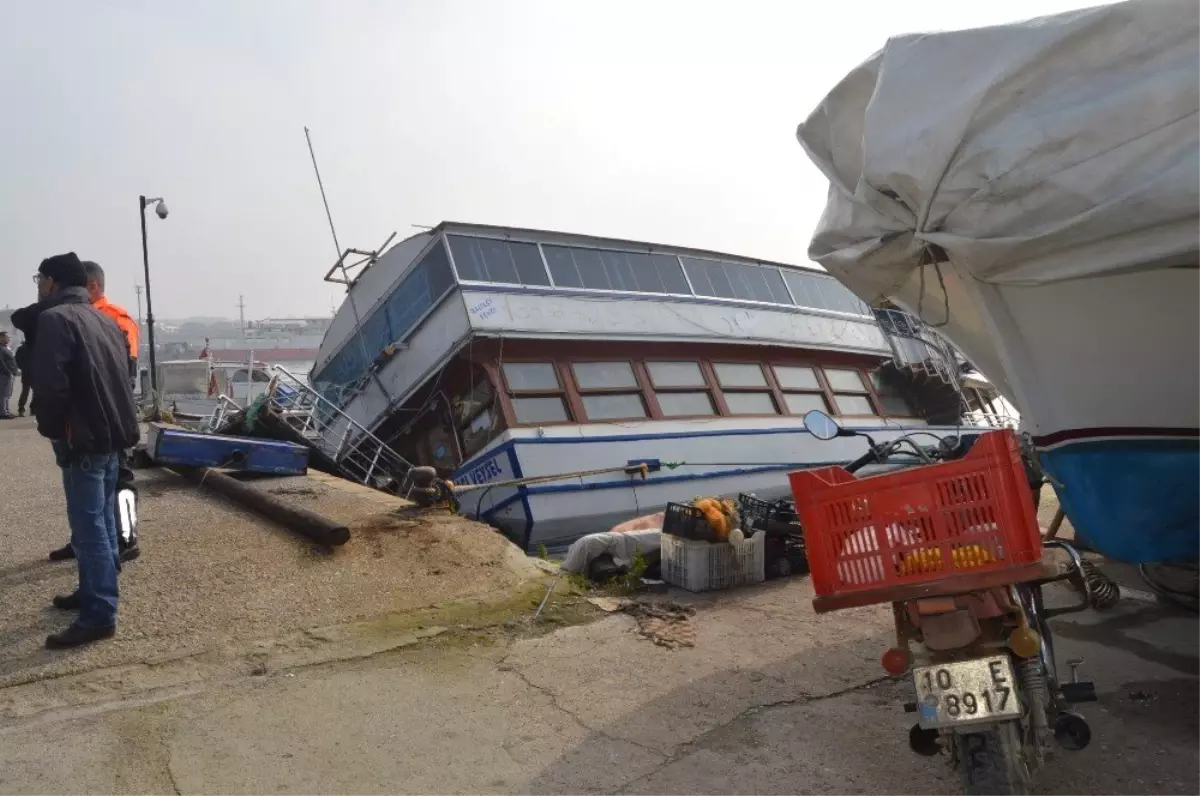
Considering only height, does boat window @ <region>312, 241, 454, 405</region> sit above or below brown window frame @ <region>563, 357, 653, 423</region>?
above

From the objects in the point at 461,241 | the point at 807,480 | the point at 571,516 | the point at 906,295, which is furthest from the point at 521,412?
the point at 807,480

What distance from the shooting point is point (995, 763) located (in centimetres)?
242

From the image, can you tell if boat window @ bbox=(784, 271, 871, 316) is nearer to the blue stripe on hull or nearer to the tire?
the blue stripe on hull

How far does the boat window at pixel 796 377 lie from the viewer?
11852 millimetres

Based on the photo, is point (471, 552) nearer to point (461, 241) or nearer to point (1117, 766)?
point (1117, 766)

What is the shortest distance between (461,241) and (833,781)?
26.1 feet

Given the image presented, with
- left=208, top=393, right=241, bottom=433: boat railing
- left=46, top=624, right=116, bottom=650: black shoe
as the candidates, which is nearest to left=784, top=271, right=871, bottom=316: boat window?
left=208, top=393, right=241, bottom=433: boat railing

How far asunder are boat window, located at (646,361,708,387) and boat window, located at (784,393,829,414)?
162 centimetres

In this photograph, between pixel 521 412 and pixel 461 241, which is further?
pixel 461 241

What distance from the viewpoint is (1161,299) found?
13.2ft

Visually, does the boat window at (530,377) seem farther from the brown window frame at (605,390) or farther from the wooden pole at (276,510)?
the wooden pole at (276,510)

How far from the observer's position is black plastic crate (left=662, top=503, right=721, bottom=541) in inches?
233

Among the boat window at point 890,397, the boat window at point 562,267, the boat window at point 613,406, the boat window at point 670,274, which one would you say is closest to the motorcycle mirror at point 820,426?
the boat window at point 613,406

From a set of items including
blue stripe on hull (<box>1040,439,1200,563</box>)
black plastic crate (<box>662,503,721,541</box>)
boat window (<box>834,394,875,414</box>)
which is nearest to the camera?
blue stripe on hull (<box>1040,439,1200,563</box>)
